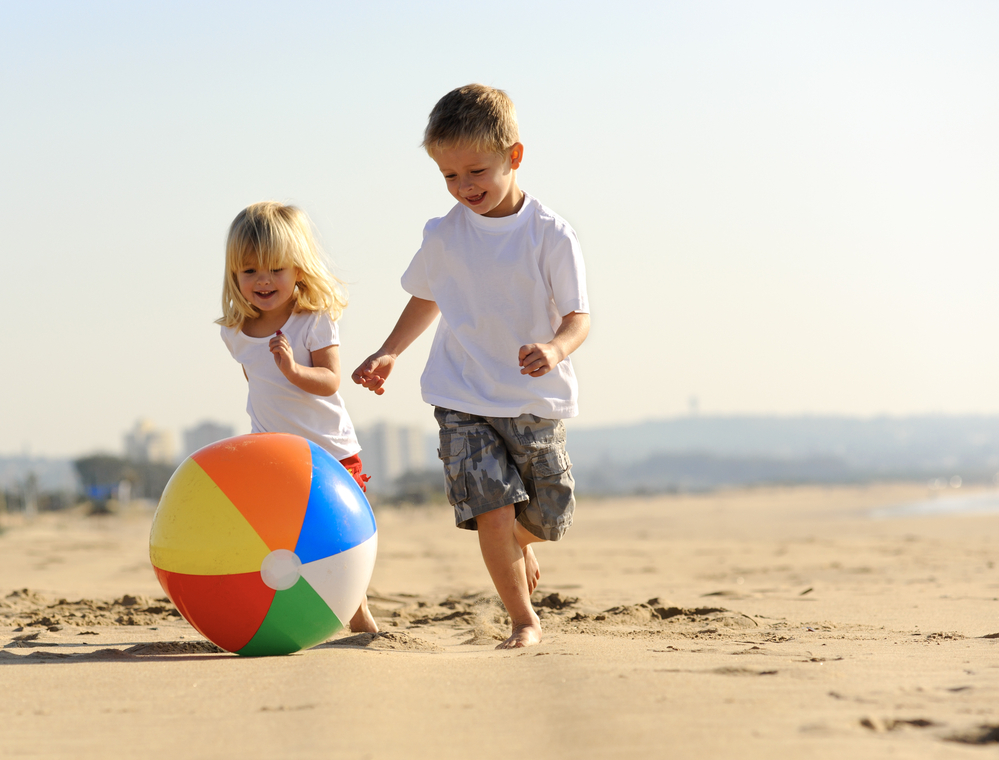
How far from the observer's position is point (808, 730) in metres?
2.10

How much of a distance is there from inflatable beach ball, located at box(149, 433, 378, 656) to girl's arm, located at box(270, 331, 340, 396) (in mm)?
511

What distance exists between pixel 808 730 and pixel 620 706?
433mm

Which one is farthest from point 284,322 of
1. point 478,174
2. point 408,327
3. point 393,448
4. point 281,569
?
point 393,448

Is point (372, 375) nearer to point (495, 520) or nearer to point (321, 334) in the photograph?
point (321, 334)

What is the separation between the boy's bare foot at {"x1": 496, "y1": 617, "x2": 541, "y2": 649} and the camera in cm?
358

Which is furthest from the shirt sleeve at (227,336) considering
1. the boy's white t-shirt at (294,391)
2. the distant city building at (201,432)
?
the distant city building at (201,432)

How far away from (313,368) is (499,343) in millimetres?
811

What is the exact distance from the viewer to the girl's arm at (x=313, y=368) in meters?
3.98

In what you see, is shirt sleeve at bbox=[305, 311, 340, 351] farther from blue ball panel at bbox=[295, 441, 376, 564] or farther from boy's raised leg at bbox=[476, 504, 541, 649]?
boy's raised leg at bbox=[476, 504, 541, 649]

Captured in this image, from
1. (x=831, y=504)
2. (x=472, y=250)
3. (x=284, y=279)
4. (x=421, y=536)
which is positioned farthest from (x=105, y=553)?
(x=831, y=504)

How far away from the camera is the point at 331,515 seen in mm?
3441

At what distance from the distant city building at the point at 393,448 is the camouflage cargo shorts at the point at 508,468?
3315 inches

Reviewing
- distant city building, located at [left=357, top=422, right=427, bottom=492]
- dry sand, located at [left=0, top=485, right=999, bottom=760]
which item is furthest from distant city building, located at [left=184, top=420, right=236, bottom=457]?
dry sand, located at [left=0, top=485, right=999, bottom=760]

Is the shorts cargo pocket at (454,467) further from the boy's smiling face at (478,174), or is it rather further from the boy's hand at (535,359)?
the boy's smiling face at (478,174)
